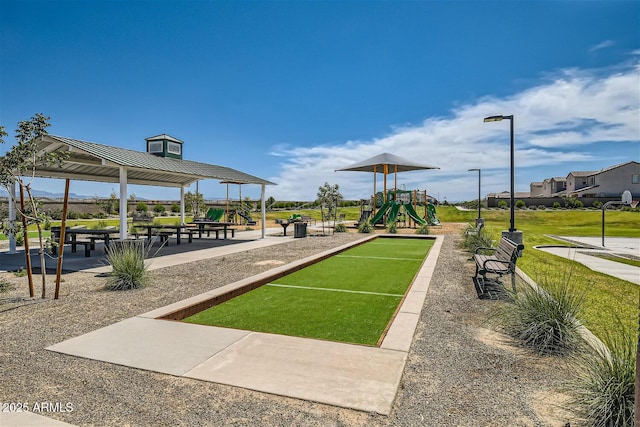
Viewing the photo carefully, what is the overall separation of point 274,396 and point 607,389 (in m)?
2.36

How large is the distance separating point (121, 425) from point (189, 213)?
1533 inches

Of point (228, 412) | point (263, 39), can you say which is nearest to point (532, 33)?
point (263, 39)

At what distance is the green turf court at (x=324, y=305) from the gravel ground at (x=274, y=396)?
0.80 metres

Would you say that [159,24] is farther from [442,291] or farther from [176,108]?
[442,291]

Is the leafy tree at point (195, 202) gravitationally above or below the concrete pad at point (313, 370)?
above

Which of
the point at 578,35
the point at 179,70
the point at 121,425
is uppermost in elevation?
the point at 179,70

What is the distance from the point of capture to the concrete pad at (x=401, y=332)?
379cm

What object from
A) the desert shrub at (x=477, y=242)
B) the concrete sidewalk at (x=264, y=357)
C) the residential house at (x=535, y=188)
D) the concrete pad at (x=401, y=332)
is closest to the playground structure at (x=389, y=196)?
the desert shrub at (x=477, y=242)

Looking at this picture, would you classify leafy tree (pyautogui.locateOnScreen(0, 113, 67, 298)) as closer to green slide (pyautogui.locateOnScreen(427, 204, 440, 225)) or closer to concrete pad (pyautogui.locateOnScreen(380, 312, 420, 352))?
concrete pad (pyautogui.locateOnScreen(380, 312, 420, 352))

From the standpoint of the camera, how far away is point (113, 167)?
12461 millimetres

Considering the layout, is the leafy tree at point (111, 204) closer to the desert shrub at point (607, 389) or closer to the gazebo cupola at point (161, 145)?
the gazebo cupola at point (161, 145)

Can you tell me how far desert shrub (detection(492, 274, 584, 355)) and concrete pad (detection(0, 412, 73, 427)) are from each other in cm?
427

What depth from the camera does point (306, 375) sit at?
3154mm

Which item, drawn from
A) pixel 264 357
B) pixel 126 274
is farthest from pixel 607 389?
pixel 126 274
